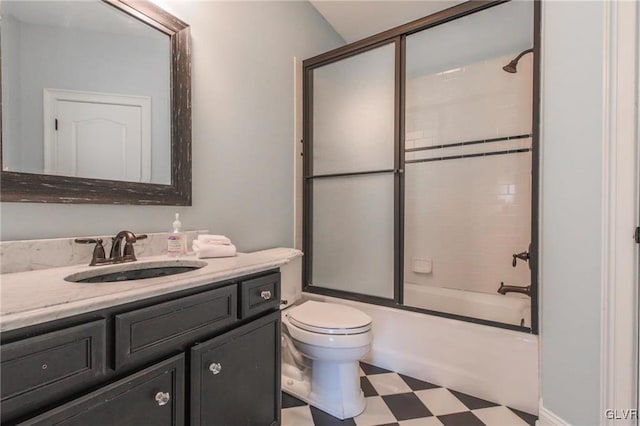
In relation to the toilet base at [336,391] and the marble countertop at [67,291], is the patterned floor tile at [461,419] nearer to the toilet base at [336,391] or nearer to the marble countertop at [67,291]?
the toilet base at [336,391]

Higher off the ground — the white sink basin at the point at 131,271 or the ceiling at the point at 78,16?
the ceiling at the point at 78,16

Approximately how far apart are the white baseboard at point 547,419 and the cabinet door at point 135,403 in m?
1.54

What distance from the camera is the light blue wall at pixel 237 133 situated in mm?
1354

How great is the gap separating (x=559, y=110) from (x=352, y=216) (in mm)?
1336

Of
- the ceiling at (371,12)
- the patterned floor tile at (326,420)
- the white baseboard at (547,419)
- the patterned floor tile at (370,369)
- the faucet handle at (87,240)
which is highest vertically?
the ceiling at (371,12)

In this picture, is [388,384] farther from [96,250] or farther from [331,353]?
[96,250]

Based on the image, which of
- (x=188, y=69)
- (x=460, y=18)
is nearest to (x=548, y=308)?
(x=460, y=18)

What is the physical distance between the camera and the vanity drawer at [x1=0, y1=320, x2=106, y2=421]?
595 mm

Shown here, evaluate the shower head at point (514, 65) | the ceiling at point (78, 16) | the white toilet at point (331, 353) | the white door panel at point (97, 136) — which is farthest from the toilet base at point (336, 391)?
the shower head at point (514, 65)

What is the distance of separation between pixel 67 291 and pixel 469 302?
239 cm

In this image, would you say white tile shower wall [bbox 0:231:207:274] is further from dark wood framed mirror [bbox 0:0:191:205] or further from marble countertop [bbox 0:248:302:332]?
dark wood framed mirror [bbox 0:0:191:205]

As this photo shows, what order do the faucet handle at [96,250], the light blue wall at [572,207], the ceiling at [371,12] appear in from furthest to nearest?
1. the ceiling at [371,12]
2. the light blue wall at [572,207]
3. the faucet handle at [96,250]

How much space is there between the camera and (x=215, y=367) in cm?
103

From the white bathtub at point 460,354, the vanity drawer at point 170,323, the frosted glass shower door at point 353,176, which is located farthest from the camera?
the frosted glass shower door at point 353,176
